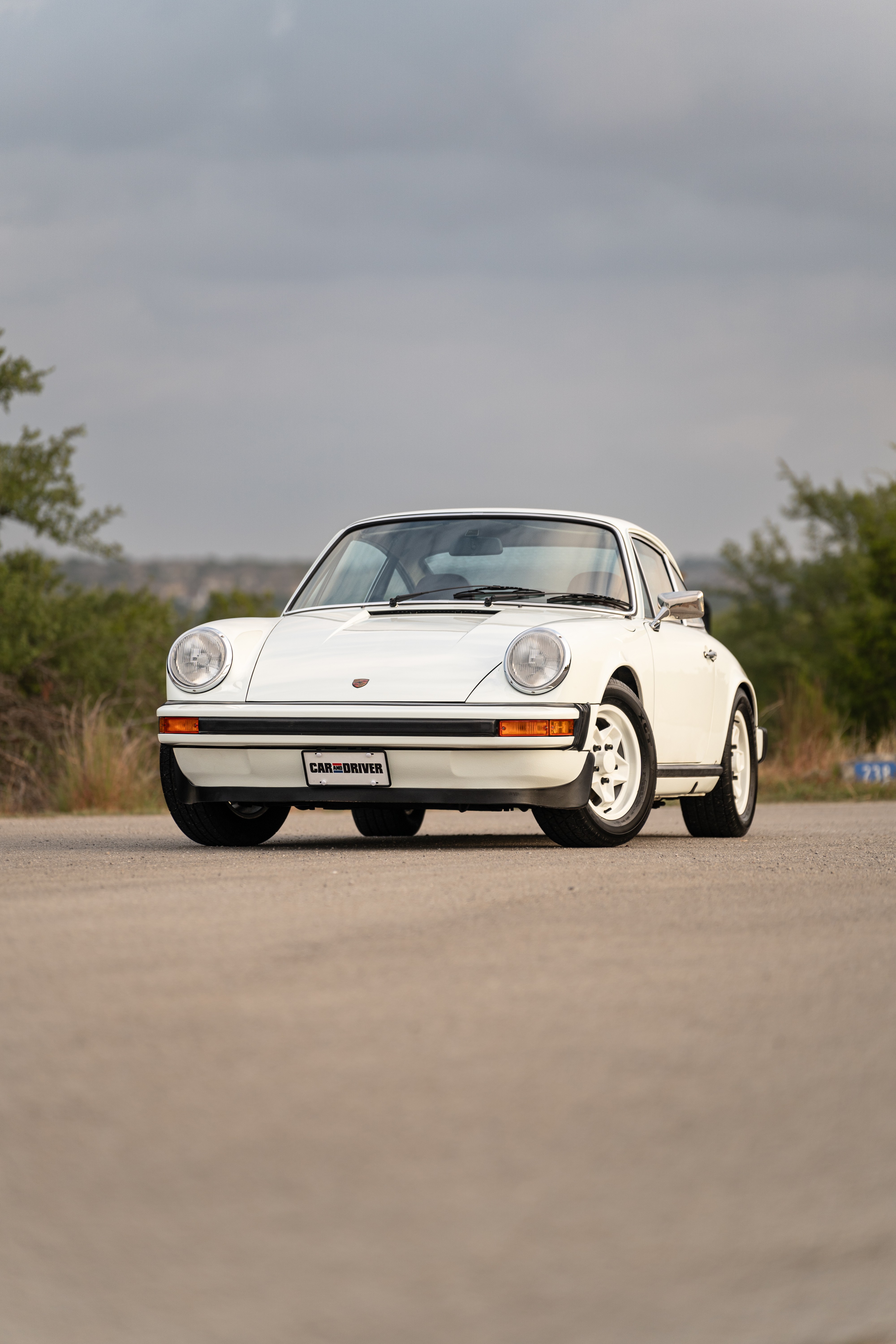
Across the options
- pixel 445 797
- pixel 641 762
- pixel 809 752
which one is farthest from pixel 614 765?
pixel 809 752

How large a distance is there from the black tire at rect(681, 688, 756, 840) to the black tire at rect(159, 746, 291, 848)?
2230mm

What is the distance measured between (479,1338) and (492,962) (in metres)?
2.03

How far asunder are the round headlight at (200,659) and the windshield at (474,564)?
968 millimetres

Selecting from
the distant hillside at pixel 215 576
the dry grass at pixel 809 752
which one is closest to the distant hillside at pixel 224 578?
the distant hillside at pixel 215 576

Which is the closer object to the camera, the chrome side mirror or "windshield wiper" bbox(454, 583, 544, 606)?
"windshield wiper" bbox(454, 583, 544, 606)

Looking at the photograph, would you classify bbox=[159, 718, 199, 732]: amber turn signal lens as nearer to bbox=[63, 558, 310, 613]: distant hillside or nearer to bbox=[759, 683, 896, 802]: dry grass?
bbox=[759, 683, 896, 802]: dry grass

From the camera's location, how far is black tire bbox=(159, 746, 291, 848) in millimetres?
7754

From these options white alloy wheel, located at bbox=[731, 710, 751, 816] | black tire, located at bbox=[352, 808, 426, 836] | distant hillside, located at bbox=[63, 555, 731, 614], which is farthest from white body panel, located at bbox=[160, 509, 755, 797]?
distant hillside, located at bbox=[63, 555, 731, 614]

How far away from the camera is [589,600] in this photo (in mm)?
8367

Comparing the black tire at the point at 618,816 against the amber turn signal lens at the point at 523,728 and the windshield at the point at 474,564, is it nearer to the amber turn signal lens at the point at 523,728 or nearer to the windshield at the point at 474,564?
the amber turn signal lens at the point at 523,728

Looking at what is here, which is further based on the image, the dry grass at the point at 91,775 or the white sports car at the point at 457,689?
the dry grass at the point at 91,775

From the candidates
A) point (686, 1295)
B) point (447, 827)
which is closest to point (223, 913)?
point (686, 1295)

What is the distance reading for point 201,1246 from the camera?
2.47 meters

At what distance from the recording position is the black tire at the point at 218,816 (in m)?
7.75
